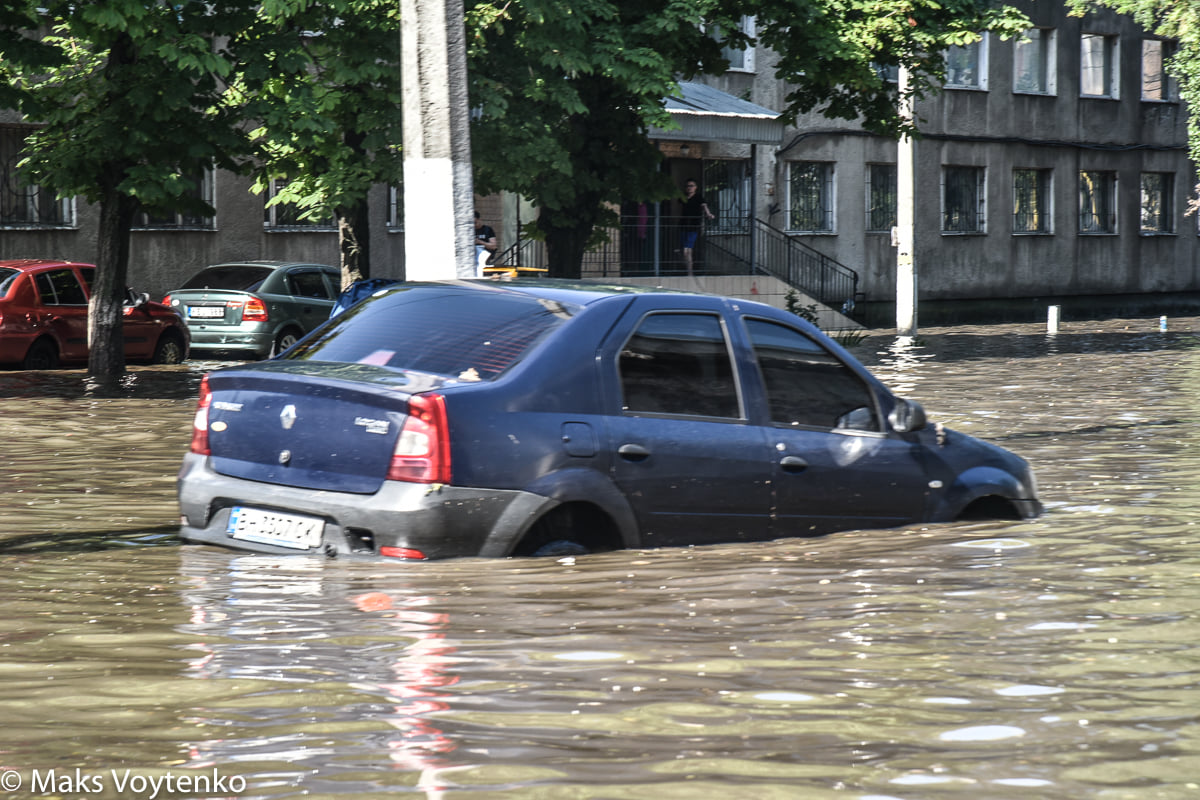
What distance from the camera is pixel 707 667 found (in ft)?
17.8

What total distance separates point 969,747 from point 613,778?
948mm

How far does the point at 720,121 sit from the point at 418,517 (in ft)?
90.8

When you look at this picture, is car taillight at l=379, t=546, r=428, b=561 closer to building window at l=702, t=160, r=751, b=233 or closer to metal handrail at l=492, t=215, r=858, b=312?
metal handrail at l=492, t=215, r=858, b=312

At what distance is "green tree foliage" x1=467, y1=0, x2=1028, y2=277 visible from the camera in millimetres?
21844

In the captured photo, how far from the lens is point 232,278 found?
84.4 ft

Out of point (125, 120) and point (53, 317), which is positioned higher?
point (125, 120)

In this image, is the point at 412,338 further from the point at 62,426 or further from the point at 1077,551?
the point at 62,426

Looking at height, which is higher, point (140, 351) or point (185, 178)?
point (185, 178)

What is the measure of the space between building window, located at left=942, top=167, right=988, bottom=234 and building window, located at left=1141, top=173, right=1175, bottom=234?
8456 mm

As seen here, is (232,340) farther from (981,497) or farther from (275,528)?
(275,528)

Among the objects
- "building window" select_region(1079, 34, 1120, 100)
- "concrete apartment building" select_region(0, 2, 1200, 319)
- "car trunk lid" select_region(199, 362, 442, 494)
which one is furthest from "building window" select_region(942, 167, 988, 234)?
"car trunk lid" select_region(199, 362, 442, 494)

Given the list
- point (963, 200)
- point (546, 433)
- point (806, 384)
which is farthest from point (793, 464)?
point (963, 200)

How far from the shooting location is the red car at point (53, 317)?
71.6ft

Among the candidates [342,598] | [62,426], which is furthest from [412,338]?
[62,426]
